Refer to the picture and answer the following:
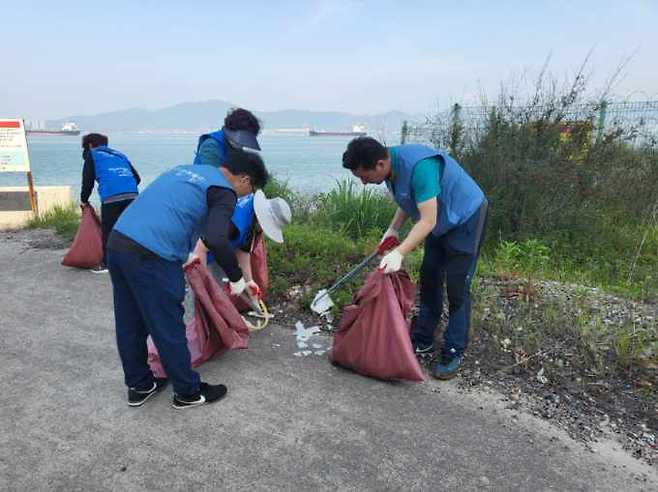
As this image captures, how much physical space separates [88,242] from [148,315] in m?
2.97

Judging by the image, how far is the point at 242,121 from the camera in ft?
10.7

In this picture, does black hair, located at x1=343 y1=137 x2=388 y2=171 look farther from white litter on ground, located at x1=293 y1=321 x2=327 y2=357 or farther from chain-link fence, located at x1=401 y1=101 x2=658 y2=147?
chain-link fence, located at x1=401 y1=101 x2=658 y2=147

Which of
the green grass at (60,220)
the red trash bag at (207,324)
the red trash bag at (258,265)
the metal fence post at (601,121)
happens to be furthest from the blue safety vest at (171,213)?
the metal fence post at (601,121)

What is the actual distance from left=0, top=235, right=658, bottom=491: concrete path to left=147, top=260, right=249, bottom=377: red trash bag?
0.13 m

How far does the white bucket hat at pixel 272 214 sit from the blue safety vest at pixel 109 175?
201 cm

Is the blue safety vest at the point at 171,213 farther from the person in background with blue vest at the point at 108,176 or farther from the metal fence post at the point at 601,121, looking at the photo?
the metal fence post at the point at 601,121

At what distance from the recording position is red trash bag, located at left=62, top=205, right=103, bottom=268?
4.75 m

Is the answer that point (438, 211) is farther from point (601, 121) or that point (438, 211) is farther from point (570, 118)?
point (601, 121)

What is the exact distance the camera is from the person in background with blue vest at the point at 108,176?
443 centimetres

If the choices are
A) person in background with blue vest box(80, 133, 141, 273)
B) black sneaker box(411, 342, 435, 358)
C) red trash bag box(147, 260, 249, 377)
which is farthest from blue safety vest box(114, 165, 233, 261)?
person in background with blue vest box(80, 133, 141, 273)

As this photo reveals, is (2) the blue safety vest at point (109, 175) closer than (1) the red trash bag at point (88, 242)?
Yes

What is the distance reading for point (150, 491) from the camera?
6.41 ft

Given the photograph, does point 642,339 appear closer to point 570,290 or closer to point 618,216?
point 570,290

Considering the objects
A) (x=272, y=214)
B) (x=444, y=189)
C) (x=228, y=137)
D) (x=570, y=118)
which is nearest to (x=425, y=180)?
(x=444, y=189)
